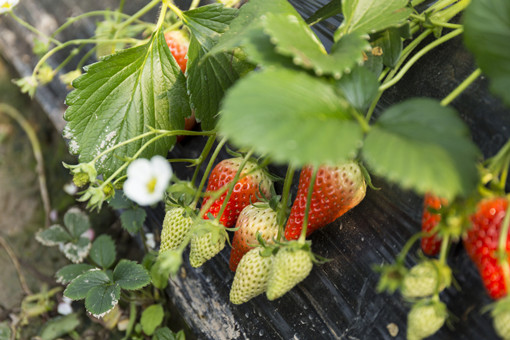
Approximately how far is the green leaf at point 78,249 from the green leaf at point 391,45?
792mm

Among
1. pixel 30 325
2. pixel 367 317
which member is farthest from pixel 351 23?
pixel 30 325

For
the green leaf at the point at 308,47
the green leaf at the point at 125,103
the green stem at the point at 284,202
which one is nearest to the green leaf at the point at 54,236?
the green leaf at the point at 125,103

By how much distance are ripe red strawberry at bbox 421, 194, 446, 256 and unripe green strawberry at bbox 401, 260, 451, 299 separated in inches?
1.4

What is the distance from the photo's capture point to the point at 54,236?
3.92ft

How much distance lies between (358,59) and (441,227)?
0.64 ft

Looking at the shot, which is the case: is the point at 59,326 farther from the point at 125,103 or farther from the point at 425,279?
the point at 425,279

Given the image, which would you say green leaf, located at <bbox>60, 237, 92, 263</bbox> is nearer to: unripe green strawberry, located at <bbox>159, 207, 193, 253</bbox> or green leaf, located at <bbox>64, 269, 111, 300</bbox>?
green leaf, located at <bbox>64, 269, 111, 300</bbox>

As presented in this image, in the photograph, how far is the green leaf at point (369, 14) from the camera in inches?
25.1

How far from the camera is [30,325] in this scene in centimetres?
121

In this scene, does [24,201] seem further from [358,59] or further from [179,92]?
[358,59]

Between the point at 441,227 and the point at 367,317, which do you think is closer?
the point at 441,227

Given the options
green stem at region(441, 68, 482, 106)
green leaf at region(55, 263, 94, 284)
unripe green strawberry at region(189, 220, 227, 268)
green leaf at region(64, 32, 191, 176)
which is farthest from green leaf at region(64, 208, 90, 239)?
green stem at region(441, 68, 482, 106)

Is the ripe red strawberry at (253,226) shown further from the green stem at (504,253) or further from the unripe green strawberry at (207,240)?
the green stem at (504,253)

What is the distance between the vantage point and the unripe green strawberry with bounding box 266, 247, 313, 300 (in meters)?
0.62
